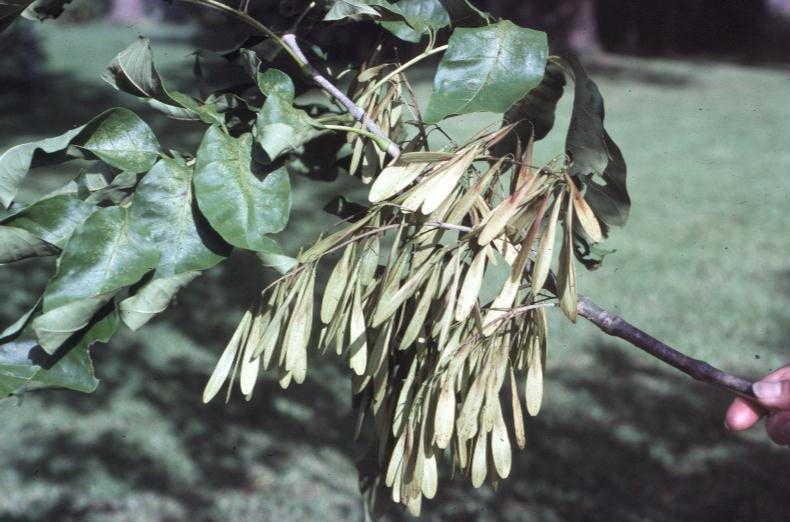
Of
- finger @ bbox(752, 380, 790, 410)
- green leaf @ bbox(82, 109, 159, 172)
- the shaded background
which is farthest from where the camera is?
the shaded background

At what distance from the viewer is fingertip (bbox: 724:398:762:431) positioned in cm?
132

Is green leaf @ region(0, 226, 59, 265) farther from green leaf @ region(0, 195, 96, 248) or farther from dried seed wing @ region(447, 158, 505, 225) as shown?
dried seed wing @ region(447, 158, 505, 225)

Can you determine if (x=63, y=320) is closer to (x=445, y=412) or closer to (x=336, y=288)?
(x=336, y=288)

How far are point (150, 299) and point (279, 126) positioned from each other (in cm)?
25

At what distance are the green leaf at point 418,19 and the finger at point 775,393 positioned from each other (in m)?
0.68

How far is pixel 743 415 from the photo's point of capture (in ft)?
4.34

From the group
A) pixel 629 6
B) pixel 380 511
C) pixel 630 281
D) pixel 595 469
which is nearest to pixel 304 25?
pixel 380 511

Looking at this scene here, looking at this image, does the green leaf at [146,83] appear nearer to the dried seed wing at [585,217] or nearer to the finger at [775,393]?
the dried seed wing at [585,217]

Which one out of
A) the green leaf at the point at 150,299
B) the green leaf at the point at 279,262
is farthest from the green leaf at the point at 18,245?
the green leaf at the point at 279,262

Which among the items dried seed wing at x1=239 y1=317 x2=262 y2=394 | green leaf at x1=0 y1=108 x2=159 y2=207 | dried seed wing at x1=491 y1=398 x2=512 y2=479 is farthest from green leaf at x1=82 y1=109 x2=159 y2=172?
dried seed wing at x1=491 y1=398 x2=512 y2=479

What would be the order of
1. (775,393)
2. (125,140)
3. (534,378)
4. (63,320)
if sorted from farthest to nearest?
(775,393) → (534,378) → (125,140) → (63,320)

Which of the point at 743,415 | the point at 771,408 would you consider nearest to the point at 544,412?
the point at 743,415

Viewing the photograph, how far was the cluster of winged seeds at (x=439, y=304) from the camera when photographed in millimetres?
979

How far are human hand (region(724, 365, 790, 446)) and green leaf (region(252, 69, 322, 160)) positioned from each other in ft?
2.39
